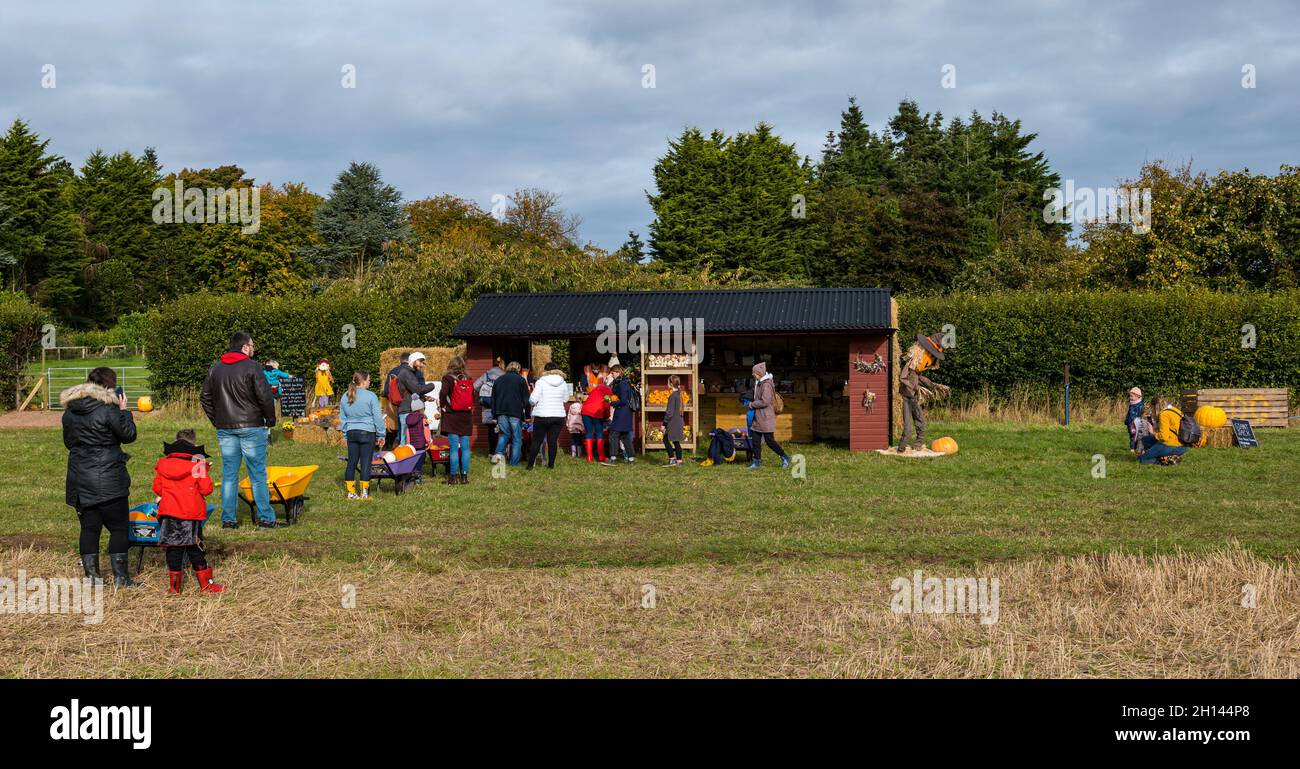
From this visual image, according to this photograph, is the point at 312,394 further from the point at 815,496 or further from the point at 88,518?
the point at 88,518

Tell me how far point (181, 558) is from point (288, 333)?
61.5 ft

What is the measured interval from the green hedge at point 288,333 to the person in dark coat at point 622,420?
33.4ft

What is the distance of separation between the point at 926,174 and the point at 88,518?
5116 centimetres

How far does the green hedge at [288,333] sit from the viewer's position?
2592 cm

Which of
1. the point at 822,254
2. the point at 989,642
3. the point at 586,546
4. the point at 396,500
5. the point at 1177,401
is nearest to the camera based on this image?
the point at 989,642

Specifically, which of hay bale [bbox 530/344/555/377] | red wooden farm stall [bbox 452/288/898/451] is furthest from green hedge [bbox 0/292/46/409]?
Result: red wooden farm stall [bbox 452/288/898/451]

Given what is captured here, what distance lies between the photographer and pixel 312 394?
1011 inches

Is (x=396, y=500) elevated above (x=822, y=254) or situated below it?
below

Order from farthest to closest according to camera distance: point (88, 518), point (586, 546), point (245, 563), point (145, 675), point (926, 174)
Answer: point (926, 174) < point (586, 546) < point (245, 563) < point (88, 518) < point (145, 675)

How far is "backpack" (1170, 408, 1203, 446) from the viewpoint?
612 inches

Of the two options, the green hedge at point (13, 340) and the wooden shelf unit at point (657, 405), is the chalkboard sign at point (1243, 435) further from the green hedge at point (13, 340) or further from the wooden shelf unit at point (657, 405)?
the green hedge at point (13, 340)

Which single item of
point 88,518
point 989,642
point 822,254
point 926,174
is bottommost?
point 989,642

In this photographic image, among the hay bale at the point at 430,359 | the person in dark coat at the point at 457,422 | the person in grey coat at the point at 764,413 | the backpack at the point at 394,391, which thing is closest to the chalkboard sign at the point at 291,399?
the hay bale at the point at 430,359

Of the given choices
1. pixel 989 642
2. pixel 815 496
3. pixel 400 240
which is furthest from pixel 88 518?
pixel 400 240
